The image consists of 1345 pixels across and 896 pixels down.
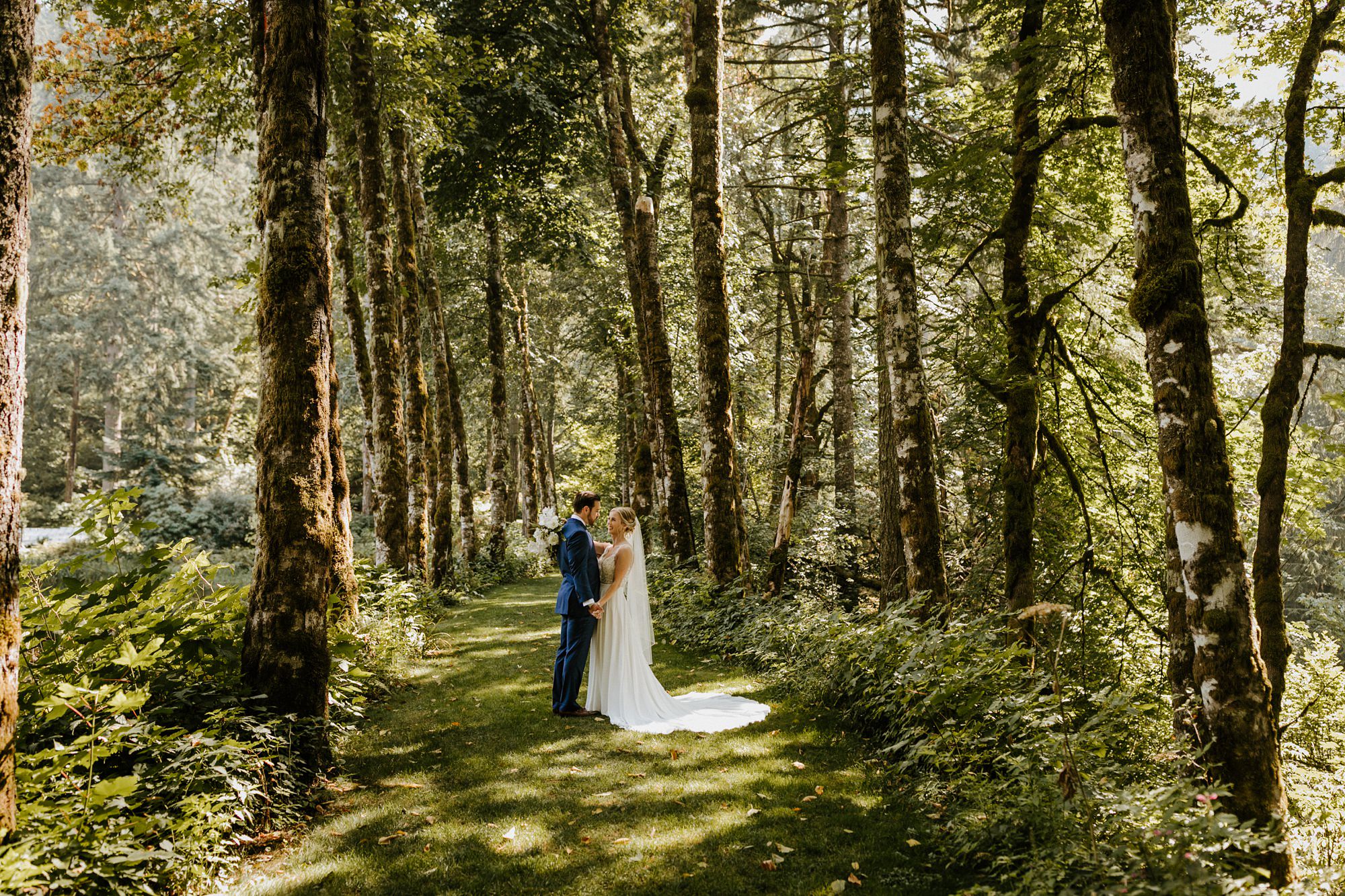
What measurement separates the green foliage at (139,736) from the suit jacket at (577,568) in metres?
2.41

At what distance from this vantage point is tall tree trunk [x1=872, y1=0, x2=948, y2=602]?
809cm

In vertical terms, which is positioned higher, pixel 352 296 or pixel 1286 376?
pixel 352 296

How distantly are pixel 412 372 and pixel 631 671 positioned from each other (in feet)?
26.5

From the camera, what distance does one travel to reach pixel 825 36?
62.3ft

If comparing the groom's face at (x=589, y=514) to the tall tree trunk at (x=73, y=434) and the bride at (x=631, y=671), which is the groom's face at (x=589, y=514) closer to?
the bride at (x=631, y=671)

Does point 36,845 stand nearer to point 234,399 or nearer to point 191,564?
point 191,564

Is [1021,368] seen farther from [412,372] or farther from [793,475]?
[412,372]

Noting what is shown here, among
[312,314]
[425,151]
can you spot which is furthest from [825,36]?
[312,314]

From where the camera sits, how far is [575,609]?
8172 mm

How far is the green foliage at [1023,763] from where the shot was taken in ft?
11.4

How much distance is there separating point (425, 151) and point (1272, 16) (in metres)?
13.9

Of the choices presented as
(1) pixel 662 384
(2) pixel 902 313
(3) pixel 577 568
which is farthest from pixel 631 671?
(1) pixel 662 384

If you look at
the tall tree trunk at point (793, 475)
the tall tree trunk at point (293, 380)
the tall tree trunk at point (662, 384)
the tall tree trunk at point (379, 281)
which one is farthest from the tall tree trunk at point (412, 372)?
the tall tree trunk at point (293, 380)

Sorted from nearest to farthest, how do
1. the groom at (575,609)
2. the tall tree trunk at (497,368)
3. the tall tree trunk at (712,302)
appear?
the groom at (575,609) → the tall tree trunk at (712,302) → the tall tree trunk at (497,368)
